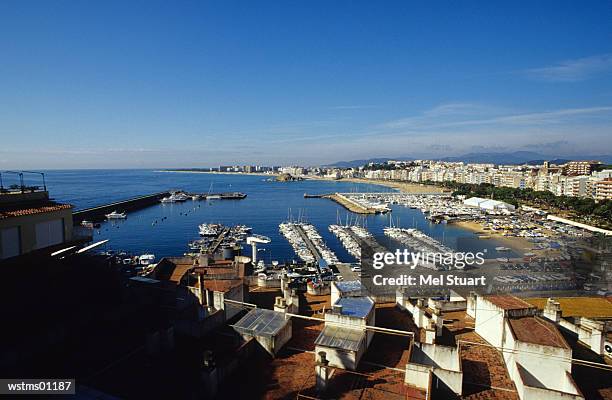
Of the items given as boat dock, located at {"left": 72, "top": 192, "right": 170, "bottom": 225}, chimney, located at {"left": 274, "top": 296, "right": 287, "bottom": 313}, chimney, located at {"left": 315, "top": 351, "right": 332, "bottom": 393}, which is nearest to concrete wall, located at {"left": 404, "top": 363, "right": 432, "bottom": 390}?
chimney, located at {"left": 315, "top": 351, "right": 332, "bottom": 393}

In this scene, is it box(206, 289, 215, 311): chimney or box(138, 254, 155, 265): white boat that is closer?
box(206, 289, 215, 311): chimney

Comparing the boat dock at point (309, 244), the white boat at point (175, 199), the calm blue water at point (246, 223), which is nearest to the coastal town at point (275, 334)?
the calm blue water at point (246, 223)

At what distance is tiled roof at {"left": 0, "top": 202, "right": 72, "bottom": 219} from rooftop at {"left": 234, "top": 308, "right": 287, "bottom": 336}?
15.1 feet

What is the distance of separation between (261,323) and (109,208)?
51.1 m

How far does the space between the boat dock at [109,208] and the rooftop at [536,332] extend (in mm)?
38562

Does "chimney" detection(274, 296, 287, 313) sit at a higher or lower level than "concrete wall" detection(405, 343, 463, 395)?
higher

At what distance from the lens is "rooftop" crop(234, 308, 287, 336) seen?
281 inches

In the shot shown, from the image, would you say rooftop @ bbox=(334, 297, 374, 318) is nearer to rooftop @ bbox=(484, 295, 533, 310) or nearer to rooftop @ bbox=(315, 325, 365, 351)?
rooftop @ bbox=(315, 325, 365, 351)

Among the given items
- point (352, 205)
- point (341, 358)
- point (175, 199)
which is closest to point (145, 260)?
point (341, 358)

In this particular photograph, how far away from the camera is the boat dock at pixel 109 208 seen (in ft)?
144

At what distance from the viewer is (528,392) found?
18.5ft

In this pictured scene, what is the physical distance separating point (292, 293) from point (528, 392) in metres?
5.02

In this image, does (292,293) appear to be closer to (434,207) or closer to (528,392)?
(528,392)

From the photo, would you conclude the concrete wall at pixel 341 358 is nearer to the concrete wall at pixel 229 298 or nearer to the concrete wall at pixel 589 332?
the concrete wall at pixel 229 298
